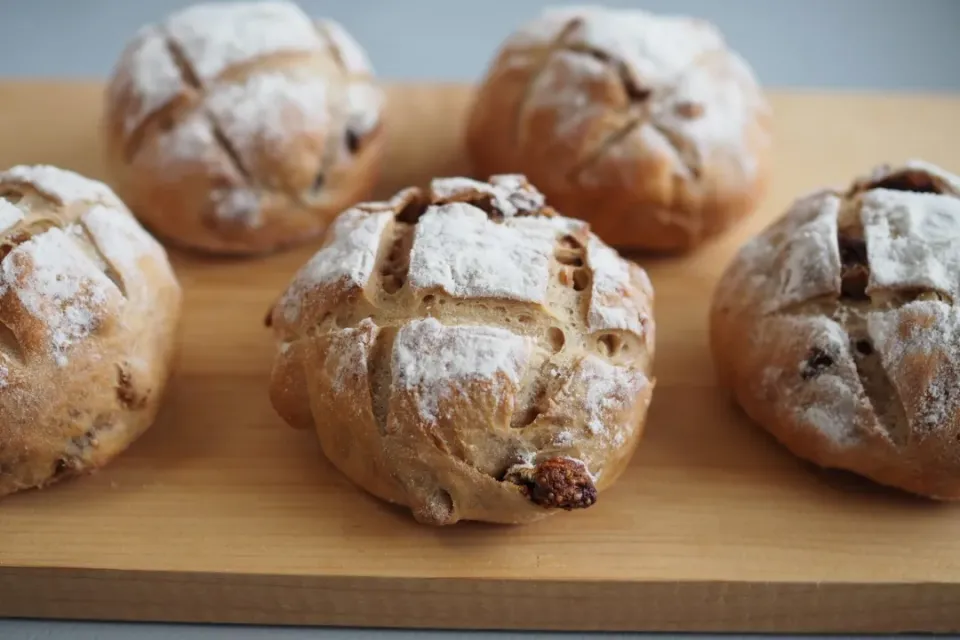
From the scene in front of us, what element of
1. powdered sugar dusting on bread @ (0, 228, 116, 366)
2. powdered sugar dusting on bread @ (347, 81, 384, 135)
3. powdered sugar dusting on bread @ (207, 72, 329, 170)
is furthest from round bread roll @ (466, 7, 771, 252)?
powdered sugar dusting on bread @ (0, 228, 116, 366)

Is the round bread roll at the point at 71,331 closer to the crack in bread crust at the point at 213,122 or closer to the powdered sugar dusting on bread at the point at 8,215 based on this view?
the powdered sugar dusting on bread at the point at 8,215

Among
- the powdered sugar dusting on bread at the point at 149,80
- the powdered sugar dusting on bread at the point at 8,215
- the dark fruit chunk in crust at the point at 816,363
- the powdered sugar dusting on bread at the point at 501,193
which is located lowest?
the dark fruit chunk in crust at the point at 816,363

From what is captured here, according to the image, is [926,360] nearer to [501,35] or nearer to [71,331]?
[71,331]

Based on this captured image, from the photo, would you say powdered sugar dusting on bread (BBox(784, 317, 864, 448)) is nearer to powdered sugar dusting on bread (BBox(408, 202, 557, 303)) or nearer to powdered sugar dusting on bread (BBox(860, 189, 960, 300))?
powdered sugar dusting on bread (BBox(860, 189, 960, 300))

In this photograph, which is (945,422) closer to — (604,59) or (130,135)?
(604,59)

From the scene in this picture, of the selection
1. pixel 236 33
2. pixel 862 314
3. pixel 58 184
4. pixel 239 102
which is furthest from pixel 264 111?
pixel 862 314

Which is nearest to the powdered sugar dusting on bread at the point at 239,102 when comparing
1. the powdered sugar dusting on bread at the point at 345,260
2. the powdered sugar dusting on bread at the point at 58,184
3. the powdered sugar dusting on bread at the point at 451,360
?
the powdered sugar dusting on bread at the point at 58,184
